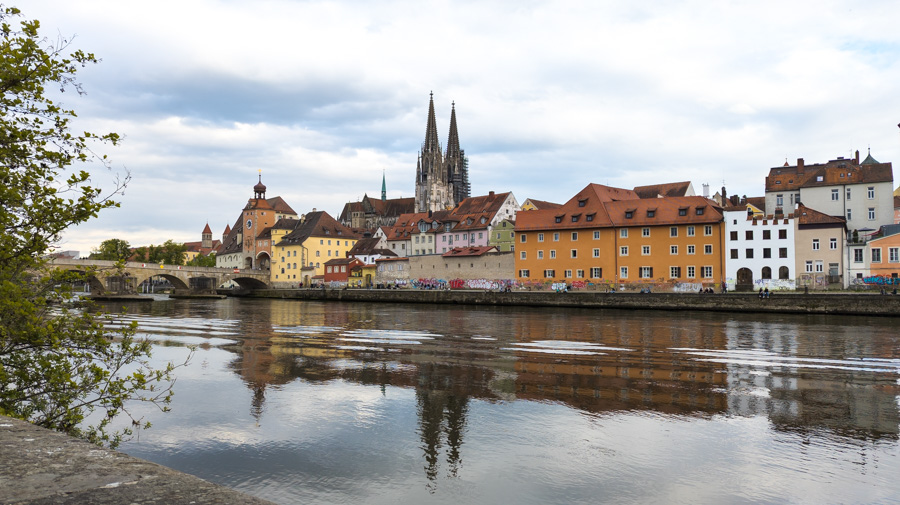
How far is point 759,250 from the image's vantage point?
195 feet

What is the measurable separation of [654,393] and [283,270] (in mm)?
115932

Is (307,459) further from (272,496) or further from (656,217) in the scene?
(656,217)

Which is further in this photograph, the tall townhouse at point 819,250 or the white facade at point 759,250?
the white facade at point 759,250

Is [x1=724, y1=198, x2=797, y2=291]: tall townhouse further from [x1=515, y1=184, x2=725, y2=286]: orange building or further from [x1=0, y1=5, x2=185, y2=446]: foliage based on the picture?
[x1=0, y1=5, x2=185, y2=446]: foliage

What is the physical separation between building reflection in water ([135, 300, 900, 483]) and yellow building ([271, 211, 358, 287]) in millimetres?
86667

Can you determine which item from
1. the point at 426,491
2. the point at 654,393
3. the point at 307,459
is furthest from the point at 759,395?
the point at 307,459

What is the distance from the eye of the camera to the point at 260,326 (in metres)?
37.3

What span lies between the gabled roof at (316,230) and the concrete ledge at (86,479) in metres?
116

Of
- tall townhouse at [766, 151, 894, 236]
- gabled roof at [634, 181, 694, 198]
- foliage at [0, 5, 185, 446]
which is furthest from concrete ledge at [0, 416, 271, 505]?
gabled roof at [634, 181, 694, 198]

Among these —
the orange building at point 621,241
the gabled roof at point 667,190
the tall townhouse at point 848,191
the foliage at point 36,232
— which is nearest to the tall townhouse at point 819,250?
the orange building at point 621,241

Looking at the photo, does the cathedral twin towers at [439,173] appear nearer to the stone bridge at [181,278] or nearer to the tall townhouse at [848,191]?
the stone bridge at [181,278]

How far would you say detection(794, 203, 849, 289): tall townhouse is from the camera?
185ft

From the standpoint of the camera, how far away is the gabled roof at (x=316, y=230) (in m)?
121

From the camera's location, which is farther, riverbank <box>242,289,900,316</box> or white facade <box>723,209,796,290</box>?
white facade <box>723,209,796,290</box>
